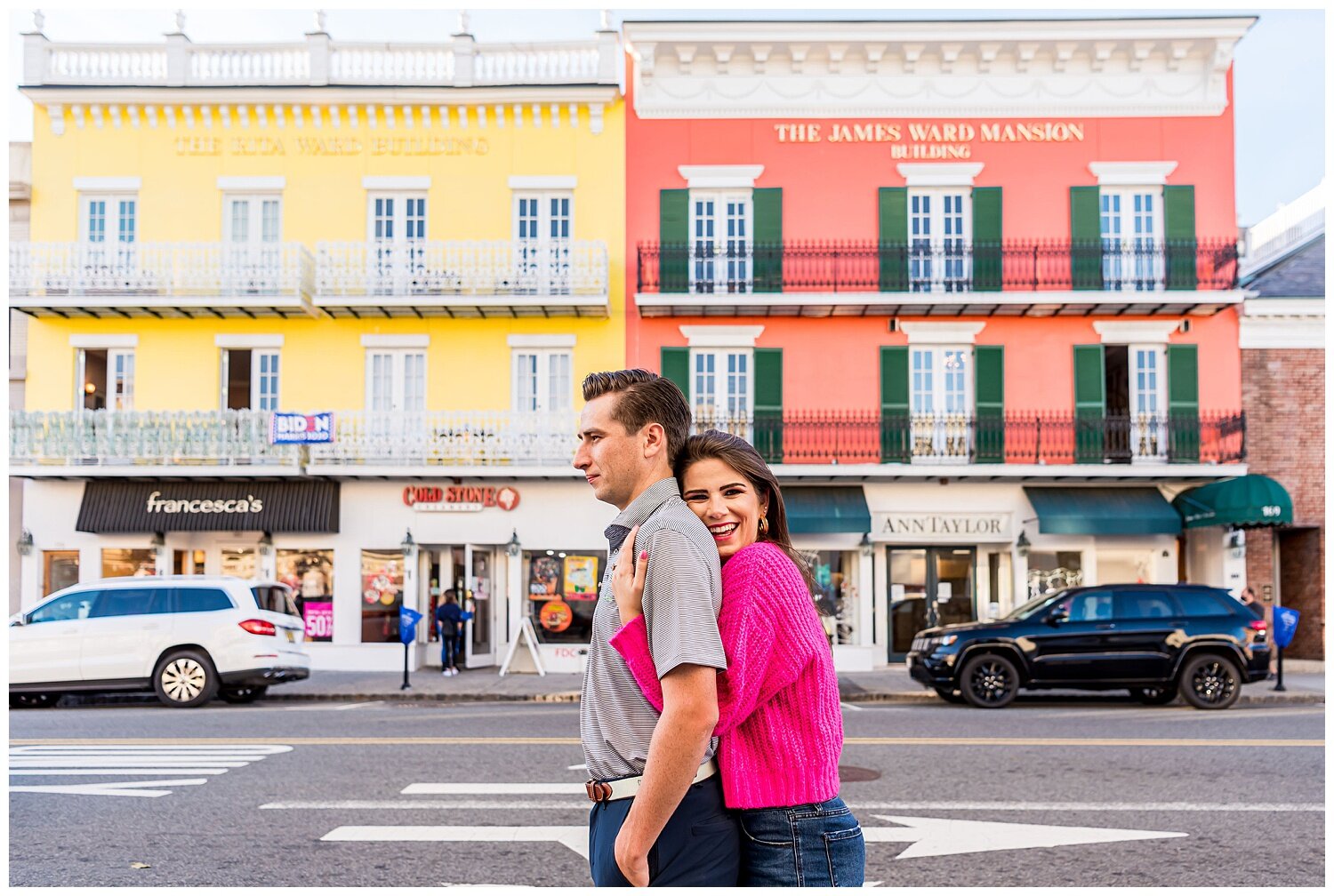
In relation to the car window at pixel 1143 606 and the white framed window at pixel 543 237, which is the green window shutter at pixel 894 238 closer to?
the white framed window at pixel 543 237

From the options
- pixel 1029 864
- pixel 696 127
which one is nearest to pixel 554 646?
pixel 696 127

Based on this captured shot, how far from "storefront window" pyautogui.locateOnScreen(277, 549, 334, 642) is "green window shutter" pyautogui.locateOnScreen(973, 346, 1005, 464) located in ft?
42.4

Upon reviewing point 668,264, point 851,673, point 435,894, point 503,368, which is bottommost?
point 851,673

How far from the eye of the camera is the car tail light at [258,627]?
53.4ft

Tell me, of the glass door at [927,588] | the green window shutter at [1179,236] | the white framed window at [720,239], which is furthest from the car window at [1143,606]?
the white framed window at [720,239]

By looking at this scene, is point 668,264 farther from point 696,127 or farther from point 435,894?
point 435,894

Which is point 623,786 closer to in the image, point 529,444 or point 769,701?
point 769,701

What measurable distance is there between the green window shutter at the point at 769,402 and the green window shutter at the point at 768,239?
134cm

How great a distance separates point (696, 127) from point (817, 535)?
846 cm

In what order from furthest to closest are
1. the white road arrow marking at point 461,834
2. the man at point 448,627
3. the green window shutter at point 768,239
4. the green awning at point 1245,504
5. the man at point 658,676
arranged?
1. the green window shutter at point 768,239
2. the green awning at point 1245,504
3. the man at point 448,627
4. the white road arrow marking at point 461,834
5. the man at point 658,676

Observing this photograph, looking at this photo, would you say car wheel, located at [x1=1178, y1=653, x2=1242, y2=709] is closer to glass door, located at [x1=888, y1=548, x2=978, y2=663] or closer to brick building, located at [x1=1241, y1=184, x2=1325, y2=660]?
glass door, located at [x1=888, y1=548, x2=978, y2=663]

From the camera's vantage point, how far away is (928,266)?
23938mm

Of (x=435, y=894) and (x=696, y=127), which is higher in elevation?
(x=696, y=127)

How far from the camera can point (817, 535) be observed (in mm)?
23469
